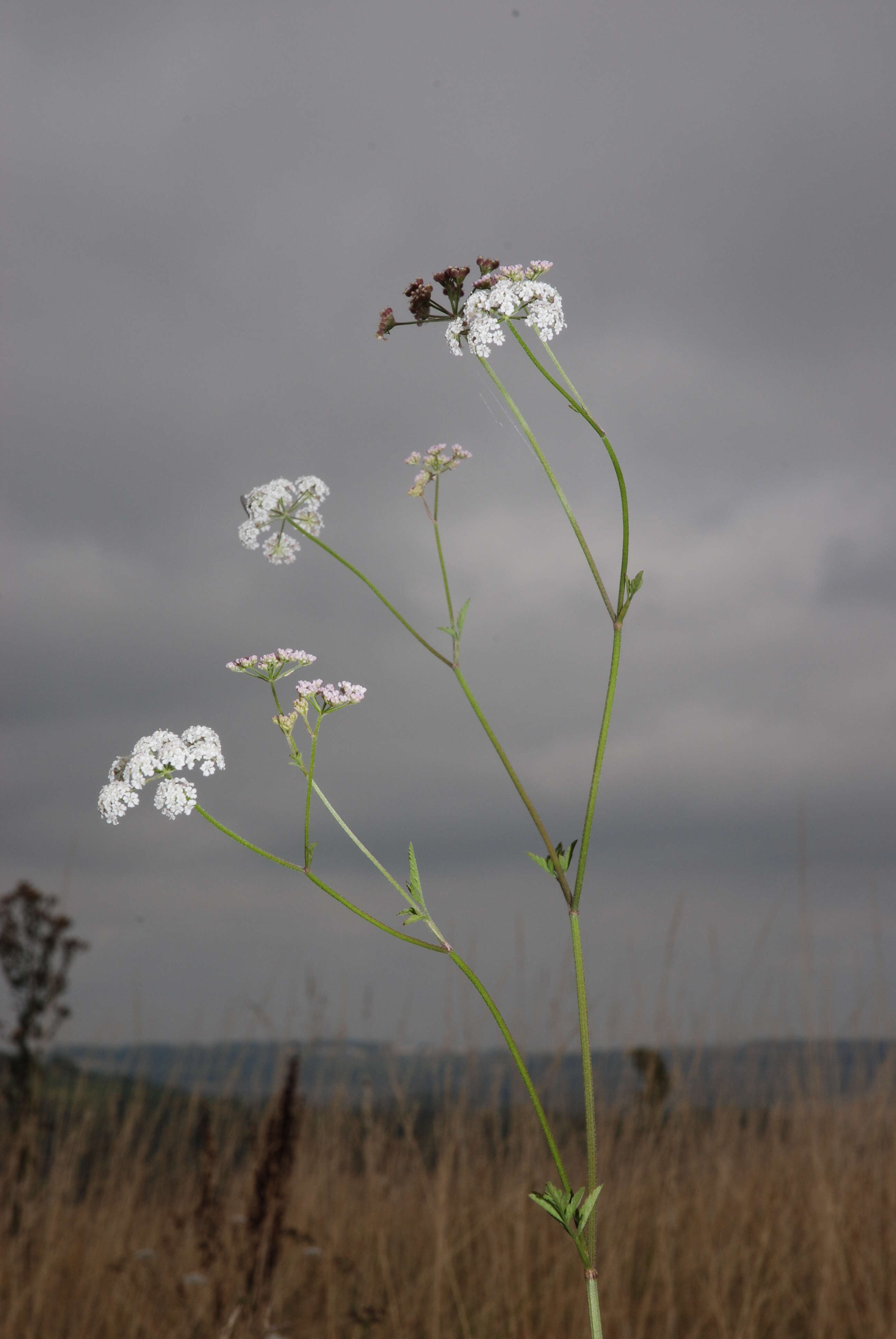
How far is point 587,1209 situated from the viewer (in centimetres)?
95

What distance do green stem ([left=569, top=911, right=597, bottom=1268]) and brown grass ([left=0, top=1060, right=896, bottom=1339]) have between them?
223 centimetres

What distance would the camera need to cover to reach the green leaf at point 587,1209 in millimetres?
919

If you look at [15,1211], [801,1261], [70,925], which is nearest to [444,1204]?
[801,1261]

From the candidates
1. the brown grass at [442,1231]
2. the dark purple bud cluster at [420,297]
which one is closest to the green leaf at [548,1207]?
the dark purple bud cluster at [420,297]

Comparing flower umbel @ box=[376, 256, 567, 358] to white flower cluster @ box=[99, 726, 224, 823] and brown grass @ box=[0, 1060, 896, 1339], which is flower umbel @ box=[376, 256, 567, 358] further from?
brown grass @ box=[0, 1060, 896, 1339]

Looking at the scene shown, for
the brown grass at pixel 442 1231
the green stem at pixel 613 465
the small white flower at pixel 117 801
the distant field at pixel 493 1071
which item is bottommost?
the brown grass at pixel 442 1231

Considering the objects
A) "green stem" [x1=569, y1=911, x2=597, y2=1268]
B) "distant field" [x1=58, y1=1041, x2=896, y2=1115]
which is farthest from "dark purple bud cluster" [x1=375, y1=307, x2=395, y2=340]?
"distant field" [x1=58, y1=1041, x2=896, y2=1115]

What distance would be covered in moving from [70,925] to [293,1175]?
177 cm

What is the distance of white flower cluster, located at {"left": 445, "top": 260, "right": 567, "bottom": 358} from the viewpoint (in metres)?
1.21

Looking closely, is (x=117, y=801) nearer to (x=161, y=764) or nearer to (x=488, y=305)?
(x=161, y=764)

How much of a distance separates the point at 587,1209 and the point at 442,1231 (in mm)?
3100

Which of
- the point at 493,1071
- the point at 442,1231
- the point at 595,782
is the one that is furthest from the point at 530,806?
the point at 493,1071

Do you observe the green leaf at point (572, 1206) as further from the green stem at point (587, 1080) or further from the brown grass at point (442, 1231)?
the brown grass at point (442, 1231)

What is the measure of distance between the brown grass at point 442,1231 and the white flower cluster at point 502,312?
262cm
